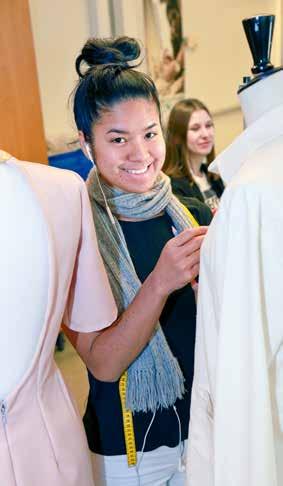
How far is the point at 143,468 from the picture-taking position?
972mm

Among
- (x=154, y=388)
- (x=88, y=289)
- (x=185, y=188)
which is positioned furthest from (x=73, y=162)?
(x=88, y=289)

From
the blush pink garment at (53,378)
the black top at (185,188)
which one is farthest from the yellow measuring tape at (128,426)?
the black top at (185,188)

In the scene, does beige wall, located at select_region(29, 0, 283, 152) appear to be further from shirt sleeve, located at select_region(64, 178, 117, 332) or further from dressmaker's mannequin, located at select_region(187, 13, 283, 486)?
dressmaker's mannequin, located at select_region(187, 13, 283, 486)

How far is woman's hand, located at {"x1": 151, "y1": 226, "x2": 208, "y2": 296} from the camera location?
80 centimetres

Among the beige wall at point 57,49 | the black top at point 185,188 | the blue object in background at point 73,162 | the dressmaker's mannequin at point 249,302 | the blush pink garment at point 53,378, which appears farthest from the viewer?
the beige wall at point 57,49

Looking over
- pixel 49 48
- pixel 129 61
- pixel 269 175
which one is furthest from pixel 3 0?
pixel 269 175

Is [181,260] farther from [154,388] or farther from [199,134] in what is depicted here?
[199,134]

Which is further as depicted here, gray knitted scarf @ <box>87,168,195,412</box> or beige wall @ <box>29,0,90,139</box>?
beige wall @ <box>29,0,90,139</box>

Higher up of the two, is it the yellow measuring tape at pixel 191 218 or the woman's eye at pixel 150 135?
the woman's eye at pixel 150 135

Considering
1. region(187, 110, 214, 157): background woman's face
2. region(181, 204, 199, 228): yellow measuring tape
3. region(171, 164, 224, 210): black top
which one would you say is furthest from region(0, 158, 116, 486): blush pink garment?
region(187, 110, 214, 157): background woman's face

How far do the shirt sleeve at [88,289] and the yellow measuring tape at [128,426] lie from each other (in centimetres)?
21

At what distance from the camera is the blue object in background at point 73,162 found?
248cm

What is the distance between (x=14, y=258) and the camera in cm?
63

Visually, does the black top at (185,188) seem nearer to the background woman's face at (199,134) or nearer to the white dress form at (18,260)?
the background woman's face at (199,134)
